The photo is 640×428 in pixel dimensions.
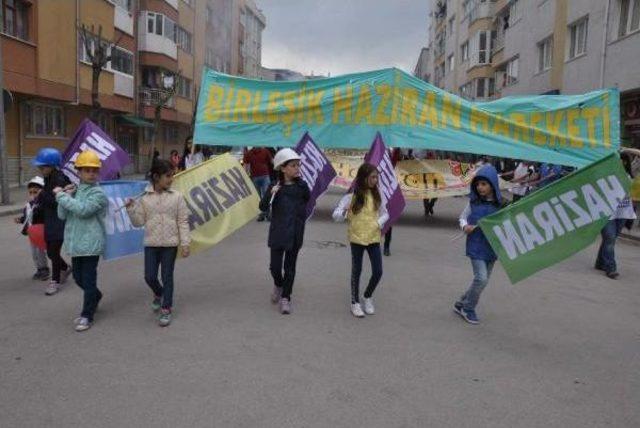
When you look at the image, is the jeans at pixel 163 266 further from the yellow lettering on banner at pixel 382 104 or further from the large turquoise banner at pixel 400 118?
the yellow lettering on banner at pixel 382 104

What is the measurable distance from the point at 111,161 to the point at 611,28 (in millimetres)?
15312

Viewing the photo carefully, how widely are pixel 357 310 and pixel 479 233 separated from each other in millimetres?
1245

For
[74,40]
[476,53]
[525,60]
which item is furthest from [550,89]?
[74,40]

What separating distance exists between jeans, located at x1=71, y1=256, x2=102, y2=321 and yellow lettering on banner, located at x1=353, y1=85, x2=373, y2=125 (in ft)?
24.4

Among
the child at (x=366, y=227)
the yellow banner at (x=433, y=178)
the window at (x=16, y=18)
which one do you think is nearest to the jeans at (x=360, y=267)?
the child at (x=366, y=227)

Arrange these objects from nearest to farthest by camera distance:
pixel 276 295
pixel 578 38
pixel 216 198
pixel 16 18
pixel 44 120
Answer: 1. pixel 276 295
2. pixel 216 198
3. pixel 16 18
4. pixel 578 38
5. pixel 44 120

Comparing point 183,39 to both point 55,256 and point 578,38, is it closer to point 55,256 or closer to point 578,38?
point 578,38

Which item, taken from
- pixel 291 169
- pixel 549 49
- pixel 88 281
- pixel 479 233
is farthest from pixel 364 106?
pixel 549 49

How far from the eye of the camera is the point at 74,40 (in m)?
21.9

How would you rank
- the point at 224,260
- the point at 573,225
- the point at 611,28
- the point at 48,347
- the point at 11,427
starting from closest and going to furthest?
the point at 11,427, the point at 48,347, the point at 573,225, the point at 224,260, the point at 611,28

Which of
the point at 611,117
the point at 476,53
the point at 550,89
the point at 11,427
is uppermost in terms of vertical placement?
the point at 476,53

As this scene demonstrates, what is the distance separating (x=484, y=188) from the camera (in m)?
5.16

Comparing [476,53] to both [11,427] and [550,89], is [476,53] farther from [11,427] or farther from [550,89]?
[11,427]

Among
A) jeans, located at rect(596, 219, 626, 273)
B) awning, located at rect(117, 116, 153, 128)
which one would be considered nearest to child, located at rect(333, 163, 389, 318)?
jeans, located at rect(596, 219, 626, 273)
